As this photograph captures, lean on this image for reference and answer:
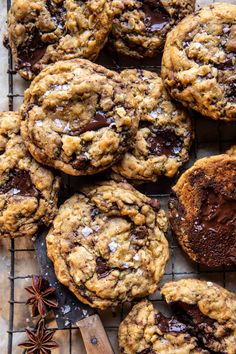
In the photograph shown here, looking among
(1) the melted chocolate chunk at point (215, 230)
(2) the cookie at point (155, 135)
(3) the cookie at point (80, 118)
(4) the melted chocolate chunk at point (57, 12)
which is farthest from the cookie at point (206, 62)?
(4) the melted chocolate chunk at point (57, 12)

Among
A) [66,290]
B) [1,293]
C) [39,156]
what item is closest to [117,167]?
[39,156]

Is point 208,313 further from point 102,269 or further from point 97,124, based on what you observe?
point 97,124

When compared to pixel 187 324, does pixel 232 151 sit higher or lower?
higher

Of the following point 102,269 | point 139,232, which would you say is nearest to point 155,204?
point 139,232

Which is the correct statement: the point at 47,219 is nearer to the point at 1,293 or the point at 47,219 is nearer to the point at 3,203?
the point at 3,203

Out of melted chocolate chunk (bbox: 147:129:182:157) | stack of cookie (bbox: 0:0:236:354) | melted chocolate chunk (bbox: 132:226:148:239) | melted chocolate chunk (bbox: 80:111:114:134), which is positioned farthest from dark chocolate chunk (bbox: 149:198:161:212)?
melted chocolate chunk (bbox: 80:111:114:134)

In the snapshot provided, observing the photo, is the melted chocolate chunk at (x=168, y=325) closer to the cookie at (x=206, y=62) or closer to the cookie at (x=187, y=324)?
the cookie at (x=187, y=324)
